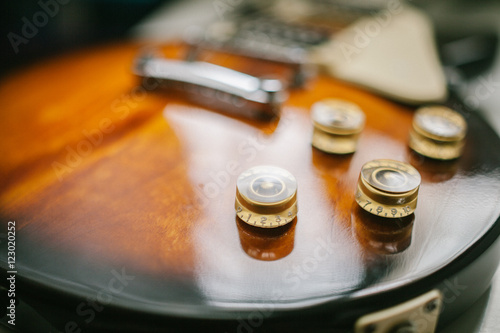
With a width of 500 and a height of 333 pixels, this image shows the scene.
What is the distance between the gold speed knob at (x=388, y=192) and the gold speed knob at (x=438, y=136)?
19 centimetres

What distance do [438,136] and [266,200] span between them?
18.7 inches

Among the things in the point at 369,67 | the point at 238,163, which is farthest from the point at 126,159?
the point at 369,67

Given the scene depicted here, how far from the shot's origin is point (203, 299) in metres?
0.64

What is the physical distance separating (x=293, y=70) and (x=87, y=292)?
887 millimetres

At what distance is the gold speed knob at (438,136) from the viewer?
38.2 inches

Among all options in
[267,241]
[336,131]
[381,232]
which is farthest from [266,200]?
[336,131]

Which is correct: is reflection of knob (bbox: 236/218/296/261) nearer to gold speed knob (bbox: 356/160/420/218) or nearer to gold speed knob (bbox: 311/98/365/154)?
gold speed knob (bbox: 356/160/420/218)

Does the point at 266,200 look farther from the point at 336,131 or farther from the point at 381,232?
the point at 336,131

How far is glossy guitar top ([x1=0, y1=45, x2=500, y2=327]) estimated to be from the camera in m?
0.67

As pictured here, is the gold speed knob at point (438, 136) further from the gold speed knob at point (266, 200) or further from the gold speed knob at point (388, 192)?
the gold speed knob at point (266, 200)

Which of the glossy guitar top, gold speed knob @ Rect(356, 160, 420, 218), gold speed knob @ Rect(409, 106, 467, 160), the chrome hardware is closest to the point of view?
the glossy guitar top

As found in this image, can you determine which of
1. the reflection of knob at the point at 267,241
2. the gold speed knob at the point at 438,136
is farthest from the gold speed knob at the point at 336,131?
the reflection of knob at the point at 267,241

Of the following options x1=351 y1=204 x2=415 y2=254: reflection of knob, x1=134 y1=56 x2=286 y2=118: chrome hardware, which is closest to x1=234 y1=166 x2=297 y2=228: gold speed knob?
x1=351 y1=204 x2=415 y2=254: reflection of knob

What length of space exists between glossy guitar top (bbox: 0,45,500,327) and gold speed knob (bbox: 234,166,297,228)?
0.08 feet
